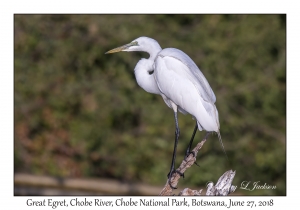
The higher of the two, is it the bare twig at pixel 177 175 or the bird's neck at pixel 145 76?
the bird's neck at pixel 145 76

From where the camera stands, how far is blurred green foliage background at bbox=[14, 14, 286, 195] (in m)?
7.60

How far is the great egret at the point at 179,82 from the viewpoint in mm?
3529

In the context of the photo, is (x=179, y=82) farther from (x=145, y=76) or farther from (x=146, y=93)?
(x=146, y=93)

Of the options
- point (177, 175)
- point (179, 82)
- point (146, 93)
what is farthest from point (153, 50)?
point (146, 93)

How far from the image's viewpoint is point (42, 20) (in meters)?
7.57

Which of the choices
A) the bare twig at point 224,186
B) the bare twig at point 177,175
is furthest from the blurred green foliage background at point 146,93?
the bare twig at point 224,186

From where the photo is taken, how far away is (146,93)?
777 cm

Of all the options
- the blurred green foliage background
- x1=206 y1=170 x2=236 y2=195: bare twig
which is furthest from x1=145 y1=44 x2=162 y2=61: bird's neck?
the blurred green foliage background

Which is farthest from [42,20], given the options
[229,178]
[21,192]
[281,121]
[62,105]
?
[229,178]

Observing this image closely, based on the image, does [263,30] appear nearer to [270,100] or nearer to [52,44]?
[270,100]

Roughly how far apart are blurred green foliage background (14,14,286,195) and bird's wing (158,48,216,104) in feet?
12.3

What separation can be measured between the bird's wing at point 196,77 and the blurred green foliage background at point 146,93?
3763 millimetres

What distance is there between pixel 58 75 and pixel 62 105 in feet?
1.59

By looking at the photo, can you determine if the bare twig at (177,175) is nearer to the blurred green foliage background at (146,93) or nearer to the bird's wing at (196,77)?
the bird's wing at (196,77)
